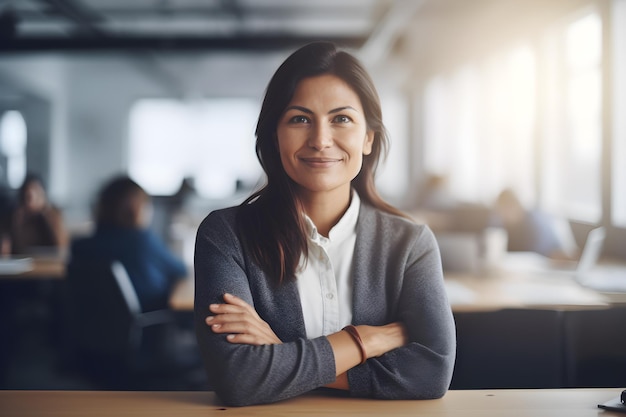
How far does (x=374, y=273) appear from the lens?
1.73m

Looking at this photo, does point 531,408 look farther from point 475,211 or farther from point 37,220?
point 475,211

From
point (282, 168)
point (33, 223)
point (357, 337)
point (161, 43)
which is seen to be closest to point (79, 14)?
point (161, 43)

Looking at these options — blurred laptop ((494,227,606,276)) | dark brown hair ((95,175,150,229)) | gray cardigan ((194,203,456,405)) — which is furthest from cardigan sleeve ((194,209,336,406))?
dark brown hair ((95,175,150,229))

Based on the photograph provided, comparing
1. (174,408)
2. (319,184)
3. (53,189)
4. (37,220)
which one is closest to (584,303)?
(319,184)

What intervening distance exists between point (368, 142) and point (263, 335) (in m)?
0.60

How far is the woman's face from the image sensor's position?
169cm

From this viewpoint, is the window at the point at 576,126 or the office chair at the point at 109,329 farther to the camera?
the window at the point at 576,126

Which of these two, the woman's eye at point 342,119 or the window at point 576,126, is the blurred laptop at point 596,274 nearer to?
the woman's eye at point 342,119

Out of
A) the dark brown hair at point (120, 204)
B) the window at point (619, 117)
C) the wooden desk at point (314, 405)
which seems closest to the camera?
the wooden desk at point (314, 405)

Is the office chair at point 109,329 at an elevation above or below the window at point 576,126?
below

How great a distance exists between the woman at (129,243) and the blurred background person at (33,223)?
184cm

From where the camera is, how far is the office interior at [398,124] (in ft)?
8.86

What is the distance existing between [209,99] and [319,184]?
565 inches

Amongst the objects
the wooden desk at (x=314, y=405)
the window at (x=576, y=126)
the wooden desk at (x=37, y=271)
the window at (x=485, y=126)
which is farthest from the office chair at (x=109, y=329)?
the window at (x=485, y=126)
